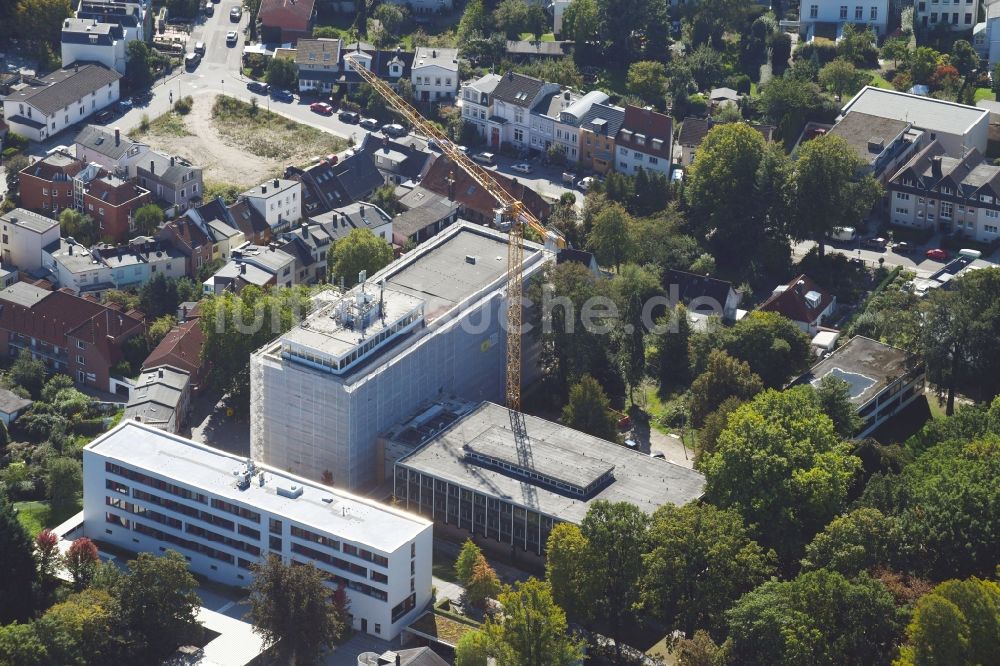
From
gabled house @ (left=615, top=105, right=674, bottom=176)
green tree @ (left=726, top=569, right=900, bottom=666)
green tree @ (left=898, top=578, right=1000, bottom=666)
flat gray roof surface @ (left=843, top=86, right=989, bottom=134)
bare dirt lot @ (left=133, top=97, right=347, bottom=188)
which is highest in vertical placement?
flat gray roof surface @ (left=843, top=86, right=989, bottom=134)

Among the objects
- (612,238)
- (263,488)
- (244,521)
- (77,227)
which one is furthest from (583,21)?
(244,521)

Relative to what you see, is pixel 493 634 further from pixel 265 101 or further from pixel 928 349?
pixel 265 101

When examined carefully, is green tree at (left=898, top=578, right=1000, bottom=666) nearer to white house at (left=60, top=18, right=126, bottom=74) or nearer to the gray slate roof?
the gray slate roof

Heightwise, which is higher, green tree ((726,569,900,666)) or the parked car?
the parked car

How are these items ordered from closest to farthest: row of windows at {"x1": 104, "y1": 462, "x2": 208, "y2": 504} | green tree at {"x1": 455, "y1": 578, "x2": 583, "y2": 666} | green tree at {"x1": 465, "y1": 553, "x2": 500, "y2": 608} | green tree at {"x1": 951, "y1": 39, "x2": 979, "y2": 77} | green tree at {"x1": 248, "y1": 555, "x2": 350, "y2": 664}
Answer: green tree at {"x1": 455, "y1": 578, "x2": 583, "y2": 666} < green tree at {"x1": 248, "y1": 555, "x2": 350, "y2": 664} < green tree at {"x1": 465, "y1": 553, "x2": 500, "y2": 608} < row of windows at {"x1": 104, "y1": 462, "x2": 208, "y2": 504} < green tree at {"x1": 951, "y1": 39, "x2": 979, "y2": 77}

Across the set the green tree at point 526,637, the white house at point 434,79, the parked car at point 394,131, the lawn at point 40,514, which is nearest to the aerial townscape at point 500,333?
the green tree at point 526,637

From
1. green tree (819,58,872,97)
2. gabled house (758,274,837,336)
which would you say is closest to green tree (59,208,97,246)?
gabled house (758,274,837,336)

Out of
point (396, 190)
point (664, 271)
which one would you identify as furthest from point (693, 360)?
point (396, 190)
